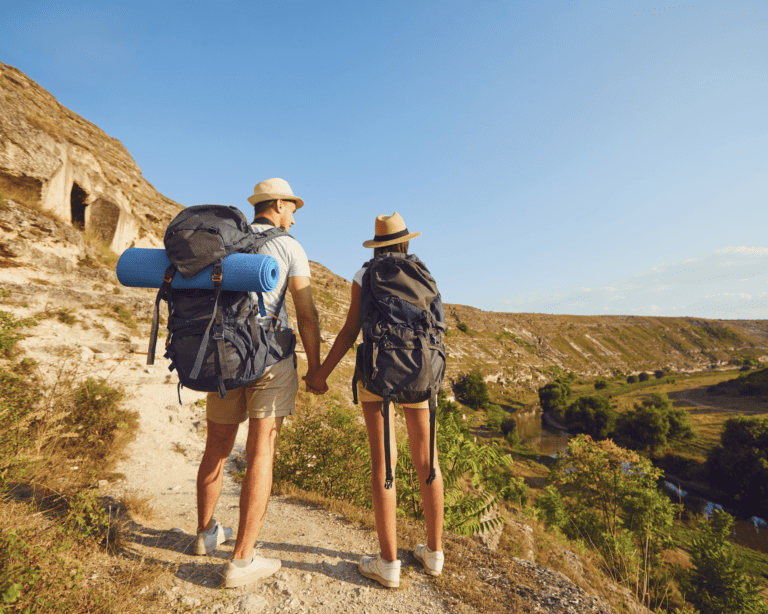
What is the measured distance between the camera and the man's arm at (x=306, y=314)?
2.35 meters

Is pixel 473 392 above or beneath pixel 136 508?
beneath

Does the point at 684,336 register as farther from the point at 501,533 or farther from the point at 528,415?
the point at 501,533

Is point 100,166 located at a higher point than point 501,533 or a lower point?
higher

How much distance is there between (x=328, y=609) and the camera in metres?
2.20

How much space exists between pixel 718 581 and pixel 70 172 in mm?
23327

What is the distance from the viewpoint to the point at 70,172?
1149 cm

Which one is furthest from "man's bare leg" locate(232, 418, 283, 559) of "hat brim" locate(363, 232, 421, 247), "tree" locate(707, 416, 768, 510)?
"tree" locate(707, 416, 768, 510)

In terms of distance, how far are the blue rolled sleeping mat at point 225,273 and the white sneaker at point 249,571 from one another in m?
1.84

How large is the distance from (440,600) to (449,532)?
120 cm

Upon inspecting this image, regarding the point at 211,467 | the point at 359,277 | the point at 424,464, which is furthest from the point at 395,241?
the point at 211,467

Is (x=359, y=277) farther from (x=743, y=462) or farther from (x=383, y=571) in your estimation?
(x=743, y=462)

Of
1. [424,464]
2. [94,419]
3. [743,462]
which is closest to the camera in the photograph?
[424,464]

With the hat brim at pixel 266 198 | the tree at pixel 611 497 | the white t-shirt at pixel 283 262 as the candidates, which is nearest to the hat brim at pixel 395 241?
the white t-shirt at pixel 283 262

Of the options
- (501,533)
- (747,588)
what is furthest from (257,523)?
(747,588)
